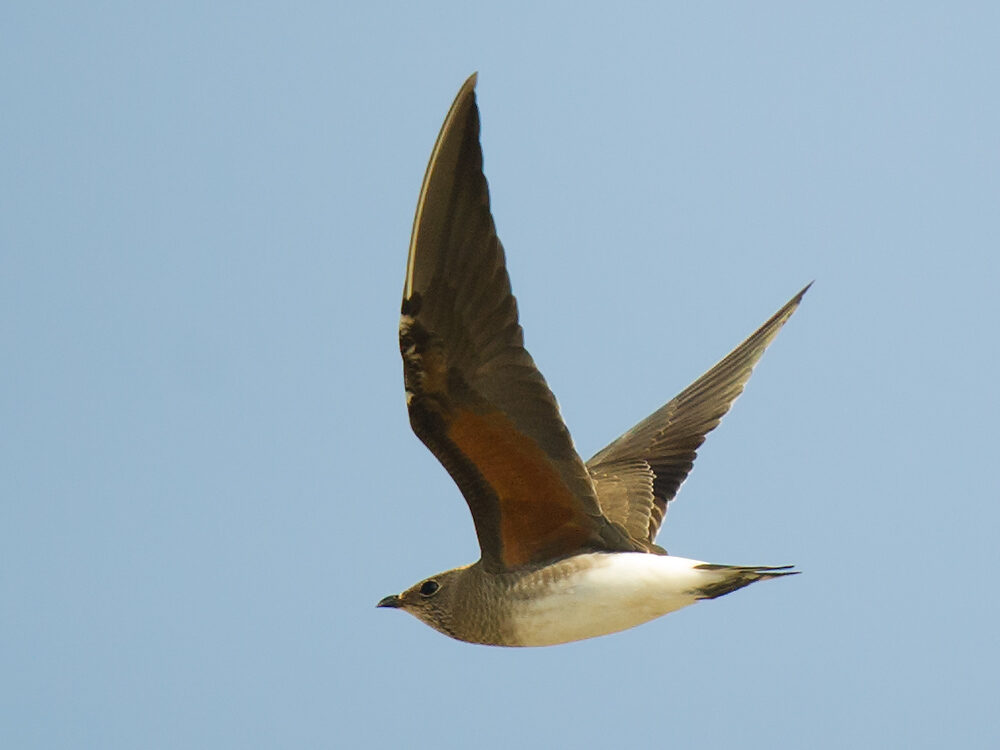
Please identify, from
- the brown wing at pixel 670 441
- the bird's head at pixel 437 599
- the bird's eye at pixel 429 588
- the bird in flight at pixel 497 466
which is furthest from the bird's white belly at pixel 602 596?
the brown wing at pixel 670 441

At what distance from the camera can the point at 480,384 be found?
556 cm

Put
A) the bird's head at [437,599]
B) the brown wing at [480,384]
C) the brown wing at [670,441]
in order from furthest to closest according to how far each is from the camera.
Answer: the brown wing at [670,441] → the bird's head at [437,599] → the brown wing at [480,384]

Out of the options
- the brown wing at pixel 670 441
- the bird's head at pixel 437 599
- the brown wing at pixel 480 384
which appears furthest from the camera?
the brown wing at pixel 670 441

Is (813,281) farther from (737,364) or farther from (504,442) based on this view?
(504,442)

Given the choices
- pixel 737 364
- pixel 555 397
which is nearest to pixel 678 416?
pixel 737 364

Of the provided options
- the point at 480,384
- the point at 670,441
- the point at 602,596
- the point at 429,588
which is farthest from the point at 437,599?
the point at 670,441

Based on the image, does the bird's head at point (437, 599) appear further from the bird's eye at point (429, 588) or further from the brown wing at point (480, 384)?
the brown wing at point (480, 384)

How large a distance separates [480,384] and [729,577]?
1.34m

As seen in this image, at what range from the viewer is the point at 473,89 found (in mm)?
5098

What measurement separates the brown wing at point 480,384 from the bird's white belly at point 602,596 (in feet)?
0.54

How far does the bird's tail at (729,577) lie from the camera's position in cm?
573

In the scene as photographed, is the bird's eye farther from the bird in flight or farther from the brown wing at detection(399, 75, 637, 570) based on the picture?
the brown wing at detection(399, 75, 637, 570)

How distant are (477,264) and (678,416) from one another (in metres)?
2.94

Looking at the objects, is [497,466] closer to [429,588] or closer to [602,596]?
[602,596]
